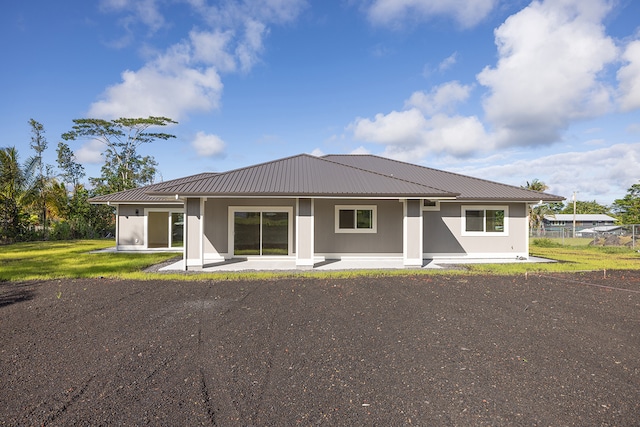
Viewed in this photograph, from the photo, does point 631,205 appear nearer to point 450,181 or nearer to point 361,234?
point 450,181

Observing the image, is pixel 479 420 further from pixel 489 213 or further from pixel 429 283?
pixel 489 213

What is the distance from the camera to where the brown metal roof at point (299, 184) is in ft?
35.2

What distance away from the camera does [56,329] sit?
5.32 metres

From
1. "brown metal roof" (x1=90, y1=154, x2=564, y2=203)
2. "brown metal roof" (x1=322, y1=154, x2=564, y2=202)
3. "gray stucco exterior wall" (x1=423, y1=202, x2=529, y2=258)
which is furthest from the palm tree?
"gray stucco exterior wall" (x1=423, y1=202, x2=529, y2=258)

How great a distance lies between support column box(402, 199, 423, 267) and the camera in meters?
11.6

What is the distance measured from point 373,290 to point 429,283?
177 cm

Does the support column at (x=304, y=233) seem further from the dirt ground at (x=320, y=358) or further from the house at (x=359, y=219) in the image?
the dirt ground at (x=320, y=358)

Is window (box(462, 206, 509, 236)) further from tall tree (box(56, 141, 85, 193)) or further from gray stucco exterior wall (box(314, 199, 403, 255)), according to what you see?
tall tree (box(56, 141, 85, 193))

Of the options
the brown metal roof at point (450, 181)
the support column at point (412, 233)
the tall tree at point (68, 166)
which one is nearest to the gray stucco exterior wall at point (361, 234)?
the support column at point (412, 233)

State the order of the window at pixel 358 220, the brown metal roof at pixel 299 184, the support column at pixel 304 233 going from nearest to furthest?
1. the brown metal roof at pixel 299 184
2. the support column at pixel 304 233
3. the window at pixel 358 220

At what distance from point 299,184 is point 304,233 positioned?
66.0 inches

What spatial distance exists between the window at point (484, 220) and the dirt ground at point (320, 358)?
6296 mm

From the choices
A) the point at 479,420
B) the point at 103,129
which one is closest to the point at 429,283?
the point at 479,420

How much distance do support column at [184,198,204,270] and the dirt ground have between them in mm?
3528
